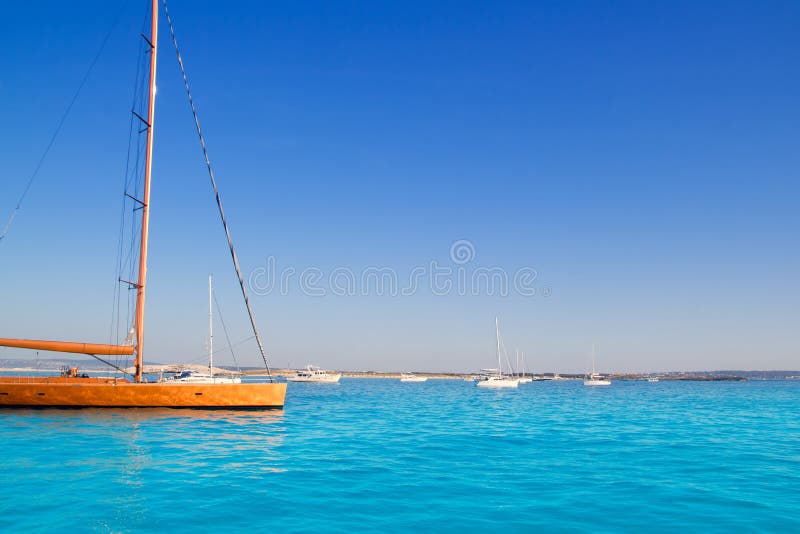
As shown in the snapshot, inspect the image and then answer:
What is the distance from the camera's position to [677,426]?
29188mm

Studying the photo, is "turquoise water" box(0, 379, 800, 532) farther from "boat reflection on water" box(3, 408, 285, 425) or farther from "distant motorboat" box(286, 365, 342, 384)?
"distant motorboat" box(286, 365, 342, 384)

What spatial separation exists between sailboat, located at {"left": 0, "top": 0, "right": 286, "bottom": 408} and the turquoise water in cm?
180

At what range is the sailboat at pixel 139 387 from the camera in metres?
26.8

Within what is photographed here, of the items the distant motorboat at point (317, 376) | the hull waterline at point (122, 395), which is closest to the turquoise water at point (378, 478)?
the hull waterline at point (122, 395)

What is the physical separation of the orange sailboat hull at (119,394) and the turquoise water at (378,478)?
1759 millimetres

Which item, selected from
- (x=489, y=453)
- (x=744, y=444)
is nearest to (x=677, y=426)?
(x=744, y=444)

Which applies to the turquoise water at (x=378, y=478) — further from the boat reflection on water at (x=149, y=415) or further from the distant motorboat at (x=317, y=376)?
the distant motorboat at (x=317, y=376)

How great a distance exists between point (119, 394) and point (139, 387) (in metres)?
1.07

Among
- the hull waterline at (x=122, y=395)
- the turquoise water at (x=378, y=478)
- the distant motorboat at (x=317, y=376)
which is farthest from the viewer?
the distant motorboat at (x=317, y=376)

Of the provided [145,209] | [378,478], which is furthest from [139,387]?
[378,478]

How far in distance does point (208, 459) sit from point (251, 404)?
1260 centimetres

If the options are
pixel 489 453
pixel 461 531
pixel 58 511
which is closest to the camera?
pixel 461 531

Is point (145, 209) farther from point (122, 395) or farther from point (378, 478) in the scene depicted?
point (378, 478)

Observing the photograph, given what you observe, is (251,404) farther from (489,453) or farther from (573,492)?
(573,492)
